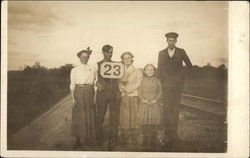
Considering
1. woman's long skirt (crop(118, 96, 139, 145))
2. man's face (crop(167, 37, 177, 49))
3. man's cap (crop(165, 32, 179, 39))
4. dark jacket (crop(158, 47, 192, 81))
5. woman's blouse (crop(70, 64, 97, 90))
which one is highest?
man's cap (crop(165, 32, 179, 39))

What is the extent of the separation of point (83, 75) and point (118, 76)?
0.21 meters

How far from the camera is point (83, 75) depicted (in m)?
1.96

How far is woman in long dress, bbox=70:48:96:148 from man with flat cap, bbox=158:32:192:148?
1.38 ft

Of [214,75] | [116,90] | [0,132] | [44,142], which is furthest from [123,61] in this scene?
[0,132]

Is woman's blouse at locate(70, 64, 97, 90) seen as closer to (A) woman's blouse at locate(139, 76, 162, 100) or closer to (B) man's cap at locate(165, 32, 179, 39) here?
(A) woman's blouse at locate(139, 76, 162, 100)

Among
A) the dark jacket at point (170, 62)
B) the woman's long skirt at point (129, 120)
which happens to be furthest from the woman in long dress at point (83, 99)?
the dark jacket at point (170, 62)

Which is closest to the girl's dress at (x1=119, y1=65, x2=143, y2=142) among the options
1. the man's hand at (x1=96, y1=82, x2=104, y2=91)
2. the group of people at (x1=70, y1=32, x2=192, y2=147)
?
the group of people at (x1=70, y1=32, x2=192, y2=147)

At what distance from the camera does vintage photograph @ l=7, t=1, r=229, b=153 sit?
1.95 m

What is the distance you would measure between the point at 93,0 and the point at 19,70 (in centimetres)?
61

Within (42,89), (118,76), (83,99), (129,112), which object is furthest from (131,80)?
(42,89)

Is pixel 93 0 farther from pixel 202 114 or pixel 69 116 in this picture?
pixel 202 114

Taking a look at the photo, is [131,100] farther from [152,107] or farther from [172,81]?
[172,81]

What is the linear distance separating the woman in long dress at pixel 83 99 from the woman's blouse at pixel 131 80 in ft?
0.62

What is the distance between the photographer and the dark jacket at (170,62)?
1958 mm
